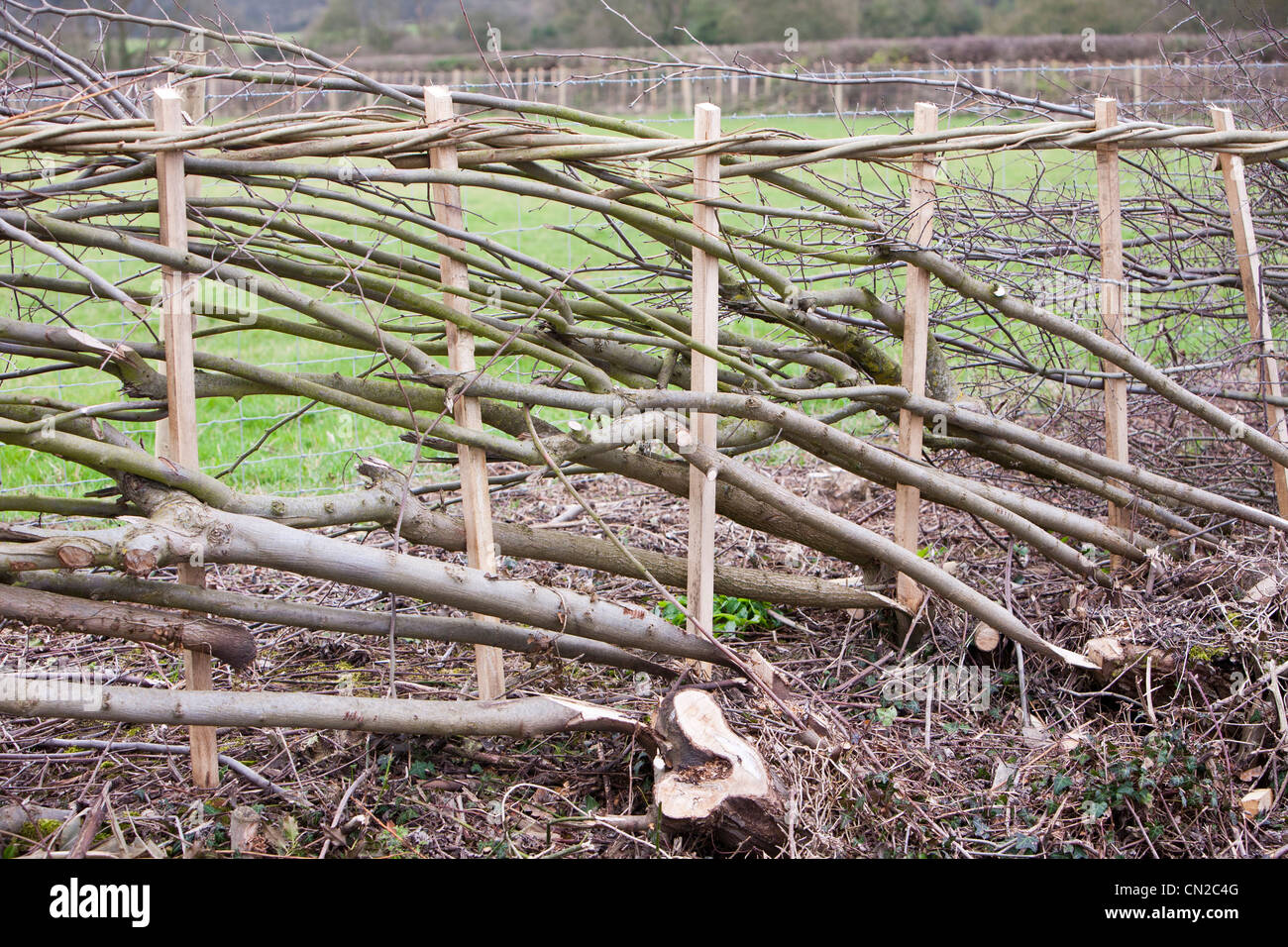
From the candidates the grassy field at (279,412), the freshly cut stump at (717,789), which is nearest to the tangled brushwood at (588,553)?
the freshly cut stump at (717,789)

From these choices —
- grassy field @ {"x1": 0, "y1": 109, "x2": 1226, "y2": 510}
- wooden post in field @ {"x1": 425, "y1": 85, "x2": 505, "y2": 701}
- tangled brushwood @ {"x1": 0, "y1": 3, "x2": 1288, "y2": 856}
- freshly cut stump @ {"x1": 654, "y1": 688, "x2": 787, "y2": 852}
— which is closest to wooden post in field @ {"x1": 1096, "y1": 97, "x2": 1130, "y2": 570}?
tangled brushwood @ {"x1": 0, "y1": 3, "x2": 1288, "y2": 856}

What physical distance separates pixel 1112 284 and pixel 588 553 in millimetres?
1911

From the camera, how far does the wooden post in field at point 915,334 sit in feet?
10.3

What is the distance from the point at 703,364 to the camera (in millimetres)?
2953

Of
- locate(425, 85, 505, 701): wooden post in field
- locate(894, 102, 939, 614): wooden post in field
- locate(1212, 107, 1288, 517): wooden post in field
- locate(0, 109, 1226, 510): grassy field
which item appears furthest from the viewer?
locate(0, 109, 1226, 510): grassy field

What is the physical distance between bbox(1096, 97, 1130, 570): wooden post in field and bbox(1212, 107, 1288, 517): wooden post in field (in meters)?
0.48

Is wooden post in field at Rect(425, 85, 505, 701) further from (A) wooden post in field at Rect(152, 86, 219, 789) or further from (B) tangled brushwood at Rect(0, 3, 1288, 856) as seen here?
(A) wooden post in field at Rect(152, 86, 219, 789)

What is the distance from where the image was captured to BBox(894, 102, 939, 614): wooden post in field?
10.3 ft

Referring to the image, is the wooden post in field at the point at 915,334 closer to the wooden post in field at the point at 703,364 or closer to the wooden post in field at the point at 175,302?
the wooden post in field at the point at 703,364

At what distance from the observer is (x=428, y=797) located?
106 inches

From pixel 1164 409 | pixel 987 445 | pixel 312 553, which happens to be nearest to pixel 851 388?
pixel 987 445

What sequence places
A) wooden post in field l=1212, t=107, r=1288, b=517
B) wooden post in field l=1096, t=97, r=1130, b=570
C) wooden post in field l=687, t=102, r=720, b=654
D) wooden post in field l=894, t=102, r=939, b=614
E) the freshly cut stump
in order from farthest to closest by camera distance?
wooden post in field l=1212, t=107, r=1288, b=517 < wooden post in field l=1096, t=97, r=1130, b=570 < wooden post in field l=894, t=102, r=939, b=614 < wooden post in field l=687, t=102, r=720, b=654 < the freshly cut stump
